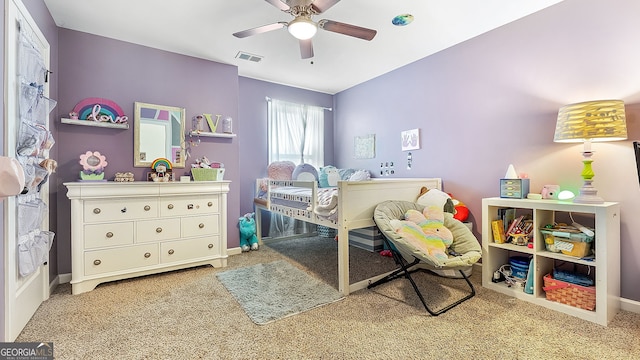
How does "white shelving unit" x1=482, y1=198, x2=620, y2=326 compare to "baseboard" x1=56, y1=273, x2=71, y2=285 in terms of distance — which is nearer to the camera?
"white shelving unit" x1=482, y1=198, x2=620, y2=326

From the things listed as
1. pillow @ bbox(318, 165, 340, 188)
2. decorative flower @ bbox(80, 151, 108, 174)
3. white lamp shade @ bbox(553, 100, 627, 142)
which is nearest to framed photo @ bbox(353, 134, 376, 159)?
pillow @ bbox(318, 165, 340, 188)

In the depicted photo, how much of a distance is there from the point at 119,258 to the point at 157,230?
370 millimetres

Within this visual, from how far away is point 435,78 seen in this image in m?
3.13

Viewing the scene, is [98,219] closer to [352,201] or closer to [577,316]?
[352,201]

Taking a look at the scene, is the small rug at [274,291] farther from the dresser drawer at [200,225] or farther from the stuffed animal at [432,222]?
the stuffed animal at [432,222]

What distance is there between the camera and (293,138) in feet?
14.1

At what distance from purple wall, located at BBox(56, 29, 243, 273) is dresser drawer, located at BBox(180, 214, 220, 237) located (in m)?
0.46

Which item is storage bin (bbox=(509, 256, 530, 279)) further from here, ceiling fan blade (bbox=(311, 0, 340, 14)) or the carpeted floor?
ceiling fan blade (bbox=(311, 0, 340, 14))

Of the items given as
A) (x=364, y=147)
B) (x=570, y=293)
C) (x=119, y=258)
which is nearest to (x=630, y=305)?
(x=570, y=293)

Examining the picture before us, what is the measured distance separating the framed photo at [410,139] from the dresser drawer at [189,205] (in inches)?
93.7

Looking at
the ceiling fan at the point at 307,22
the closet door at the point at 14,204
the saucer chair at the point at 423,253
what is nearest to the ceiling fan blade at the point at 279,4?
the ceiling fan at the point at 307,22

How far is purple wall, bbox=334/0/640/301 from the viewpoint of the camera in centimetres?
194

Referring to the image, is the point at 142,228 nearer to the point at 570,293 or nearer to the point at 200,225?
the point at 200,225

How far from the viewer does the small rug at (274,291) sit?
1933 millimetres
